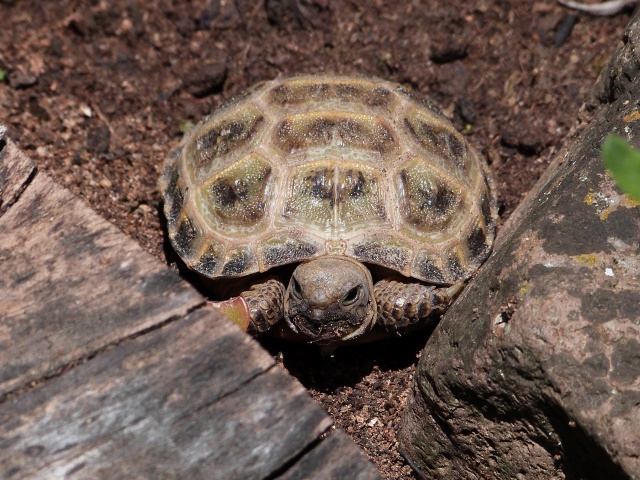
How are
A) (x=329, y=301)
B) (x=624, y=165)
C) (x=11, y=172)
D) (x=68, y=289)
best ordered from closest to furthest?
(x=624, y=165), (x=68, y=289), (x=11, y=172), (x=329, y=301)

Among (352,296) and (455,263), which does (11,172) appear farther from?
(455,263)

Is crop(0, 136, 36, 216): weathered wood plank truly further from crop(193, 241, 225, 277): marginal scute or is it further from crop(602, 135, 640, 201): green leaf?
crop(602, 135, 640, 201): green leaf

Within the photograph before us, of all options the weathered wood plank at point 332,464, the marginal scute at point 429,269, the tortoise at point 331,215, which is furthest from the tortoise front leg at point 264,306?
the weathered wood plank at point 332,464

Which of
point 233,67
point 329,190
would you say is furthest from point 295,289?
point 233,67

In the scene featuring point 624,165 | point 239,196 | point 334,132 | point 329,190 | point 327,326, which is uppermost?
point 624,165

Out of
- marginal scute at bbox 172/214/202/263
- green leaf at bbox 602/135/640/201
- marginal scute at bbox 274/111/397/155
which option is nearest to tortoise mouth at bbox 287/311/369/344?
marginal scute at bbox 172/214/202/263

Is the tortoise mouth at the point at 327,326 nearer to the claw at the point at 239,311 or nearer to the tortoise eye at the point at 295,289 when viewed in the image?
the tortoise eye at the point at 295,289

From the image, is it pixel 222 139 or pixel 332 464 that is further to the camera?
pixel 222 139
